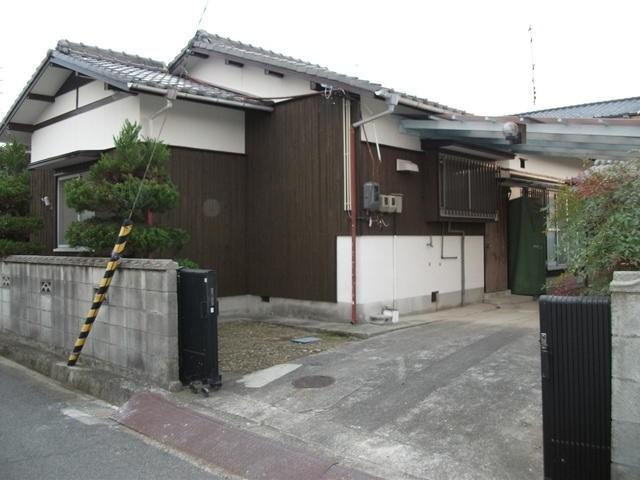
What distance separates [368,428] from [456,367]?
197 cm

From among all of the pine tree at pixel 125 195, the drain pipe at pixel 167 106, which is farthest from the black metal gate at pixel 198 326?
the drain pipe at pixel 167 106

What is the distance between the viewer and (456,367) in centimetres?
A: 637

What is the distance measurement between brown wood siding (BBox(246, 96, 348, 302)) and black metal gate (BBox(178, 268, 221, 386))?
12.3 ft

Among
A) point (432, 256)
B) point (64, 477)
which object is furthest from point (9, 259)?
point (432, 256)

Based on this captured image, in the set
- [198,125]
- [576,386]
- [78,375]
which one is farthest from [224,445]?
[198,125]

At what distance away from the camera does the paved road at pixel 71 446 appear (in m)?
4.30

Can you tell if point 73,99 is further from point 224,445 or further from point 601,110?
point 601,110

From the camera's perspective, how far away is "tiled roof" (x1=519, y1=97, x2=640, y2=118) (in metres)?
13.7

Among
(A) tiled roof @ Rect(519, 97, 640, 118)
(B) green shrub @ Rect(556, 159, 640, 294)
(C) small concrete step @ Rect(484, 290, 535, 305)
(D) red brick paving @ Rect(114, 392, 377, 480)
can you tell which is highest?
(A) tiled roof @ Rect(519, 97, 640, 118)

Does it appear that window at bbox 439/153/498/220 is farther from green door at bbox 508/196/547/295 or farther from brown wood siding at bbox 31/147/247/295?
brown wood siding at bbox 31/147/247/295

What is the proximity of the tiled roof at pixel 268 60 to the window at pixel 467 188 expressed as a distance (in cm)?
A: 127

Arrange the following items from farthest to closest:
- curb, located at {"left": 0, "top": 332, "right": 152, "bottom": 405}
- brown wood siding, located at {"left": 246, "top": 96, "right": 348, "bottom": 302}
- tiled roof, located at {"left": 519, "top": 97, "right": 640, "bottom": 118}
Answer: tiled roof, located at {"left": 519, "top": 97, "right": 640, "bottom": 118} < brown wood siding, located at {"left": 246, "top": 96, "right": 348, "bottom": 302} < curb, located at {"left": 0, "top": 332, "right": 152, "bottom": 405}

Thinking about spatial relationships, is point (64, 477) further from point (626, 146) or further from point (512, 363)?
point (626, 146)

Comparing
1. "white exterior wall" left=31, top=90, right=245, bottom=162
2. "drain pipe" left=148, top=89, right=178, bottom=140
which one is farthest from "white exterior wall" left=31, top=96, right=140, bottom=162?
"drain pipe" left=148, top=89, right=178, bottom=140
